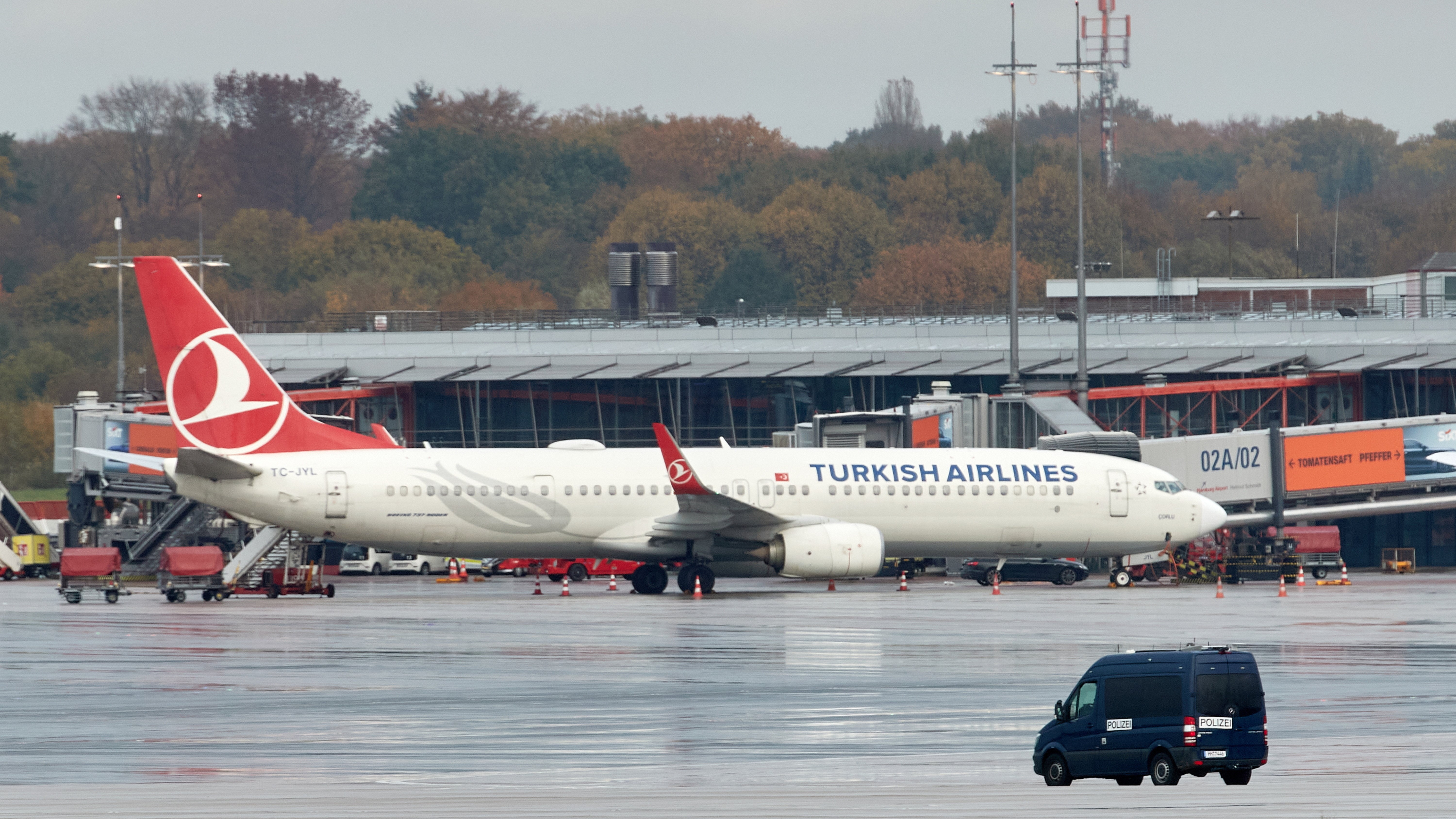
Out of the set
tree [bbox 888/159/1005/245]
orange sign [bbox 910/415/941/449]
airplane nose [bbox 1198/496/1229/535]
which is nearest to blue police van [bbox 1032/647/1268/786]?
airplane nose [bbox 1198/496/1229/535]

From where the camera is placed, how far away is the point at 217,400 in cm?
3869

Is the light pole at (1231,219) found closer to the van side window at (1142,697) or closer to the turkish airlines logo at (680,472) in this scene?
the turkish airlines logo at (680,472)

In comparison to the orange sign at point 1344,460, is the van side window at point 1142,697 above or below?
below

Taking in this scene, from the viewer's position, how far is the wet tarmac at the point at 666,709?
43.9 feet

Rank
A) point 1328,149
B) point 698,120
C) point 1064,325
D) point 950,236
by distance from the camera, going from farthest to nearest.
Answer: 1. point 1328,149
2. point 698,120
3. point 950,236
4. point 1064,325

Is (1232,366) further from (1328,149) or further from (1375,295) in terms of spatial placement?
(1328,149)

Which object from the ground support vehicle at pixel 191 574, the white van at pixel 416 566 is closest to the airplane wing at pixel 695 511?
the ground support vehicle at pixel 191 574

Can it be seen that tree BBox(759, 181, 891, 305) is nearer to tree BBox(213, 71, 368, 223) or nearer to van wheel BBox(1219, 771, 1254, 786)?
tree BBox(213, 71, 368, 223)

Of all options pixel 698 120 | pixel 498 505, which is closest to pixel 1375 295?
pixel 498 505

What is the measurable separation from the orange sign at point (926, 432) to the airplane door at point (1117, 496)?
8.35 meters

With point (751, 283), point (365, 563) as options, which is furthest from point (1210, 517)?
point (751, 283)

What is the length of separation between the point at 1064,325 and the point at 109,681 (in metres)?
46.3

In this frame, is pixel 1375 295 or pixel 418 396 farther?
pixel 1375 295

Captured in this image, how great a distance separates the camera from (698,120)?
5192 inches
